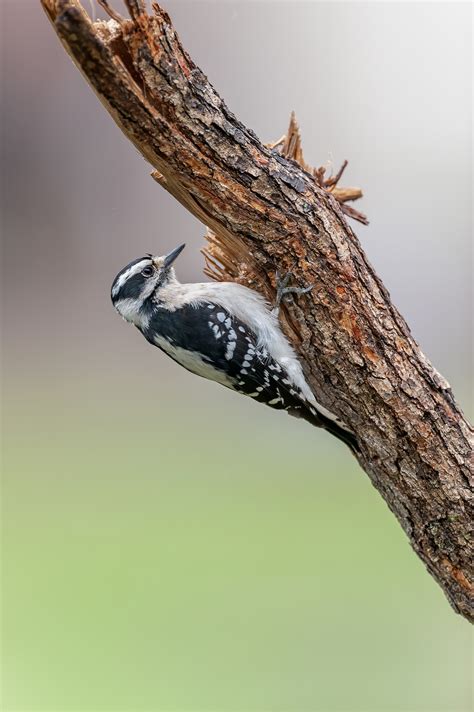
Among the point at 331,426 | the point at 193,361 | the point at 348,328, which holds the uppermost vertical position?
the point at 348,328

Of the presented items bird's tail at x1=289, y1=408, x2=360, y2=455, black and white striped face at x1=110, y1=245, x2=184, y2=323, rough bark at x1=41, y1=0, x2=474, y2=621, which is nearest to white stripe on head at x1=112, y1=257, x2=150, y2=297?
black and white striped face at x1=110, y1=245, x2=184, y2=323

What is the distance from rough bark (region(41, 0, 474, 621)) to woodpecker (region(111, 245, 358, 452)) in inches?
7.4

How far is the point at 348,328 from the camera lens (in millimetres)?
2713

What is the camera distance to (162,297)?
11.2ft

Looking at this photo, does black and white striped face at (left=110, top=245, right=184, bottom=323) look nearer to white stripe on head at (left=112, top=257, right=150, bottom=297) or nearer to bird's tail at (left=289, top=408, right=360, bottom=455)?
white stripe on head at (left=112, top=257, right=150, bottom=297)

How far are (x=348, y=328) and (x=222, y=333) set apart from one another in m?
0.73

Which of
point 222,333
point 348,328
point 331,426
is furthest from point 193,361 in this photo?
point 348,328

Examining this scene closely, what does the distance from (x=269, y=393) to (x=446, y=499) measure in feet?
3.19

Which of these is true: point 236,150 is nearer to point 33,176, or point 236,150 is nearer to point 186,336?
point 186,336

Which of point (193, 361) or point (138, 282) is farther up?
point (138, 282)

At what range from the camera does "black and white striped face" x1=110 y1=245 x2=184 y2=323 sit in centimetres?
338

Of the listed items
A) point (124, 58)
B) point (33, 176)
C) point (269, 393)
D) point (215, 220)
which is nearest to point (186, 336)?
point (269, 393)

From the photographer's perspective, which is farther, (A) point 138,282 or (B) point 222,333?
(A) point 138,282

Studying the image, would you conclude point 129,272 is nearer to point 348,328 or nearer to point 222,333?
point 222,333
